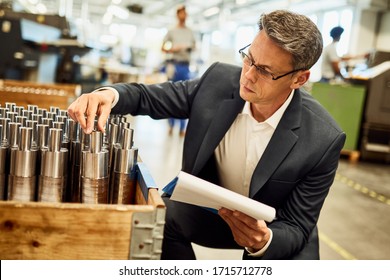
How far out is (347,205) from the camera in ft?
12.1

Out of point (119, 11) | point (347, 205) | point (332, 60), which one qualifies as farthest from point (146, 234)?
point (119, 11)

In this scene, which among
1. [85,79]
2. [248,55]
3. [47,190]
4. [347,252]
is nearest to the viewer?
[47,190]

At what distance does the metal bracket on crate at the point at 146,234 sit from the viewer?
2.44ft

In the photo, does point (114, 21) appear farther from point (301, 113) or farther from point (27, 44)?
point (301, 113)

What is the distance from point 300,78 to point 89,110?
0.69 meters

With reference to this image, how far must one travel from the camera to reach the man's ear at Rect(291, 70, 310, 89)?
1334 millimetres

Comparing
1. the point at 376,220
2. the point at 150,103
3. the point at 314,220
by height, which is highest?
the point at 150,103

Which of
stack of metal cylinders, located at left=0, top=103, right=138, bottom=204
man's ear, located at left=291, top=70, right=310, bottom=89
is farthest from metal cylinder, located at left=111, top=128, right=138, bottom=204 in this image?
man's ear, located at left=291, top=70, right=310, bottom=89

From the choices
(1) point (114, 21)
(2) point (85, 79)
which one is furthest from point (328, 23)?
(1) point (114, 21)

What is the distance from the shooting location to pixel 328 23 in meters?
14.2

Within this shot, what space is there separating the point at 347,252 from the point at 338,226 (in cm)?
50

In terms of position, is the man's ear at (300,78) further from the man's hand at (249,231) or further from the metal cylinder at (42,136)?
the metal cylinder at (42,136)

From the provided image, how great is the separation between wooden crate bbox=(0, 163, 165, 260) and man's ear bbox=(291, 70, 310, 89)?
0.76m

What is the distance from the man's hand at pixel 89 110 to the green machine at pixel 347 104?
5249mm
